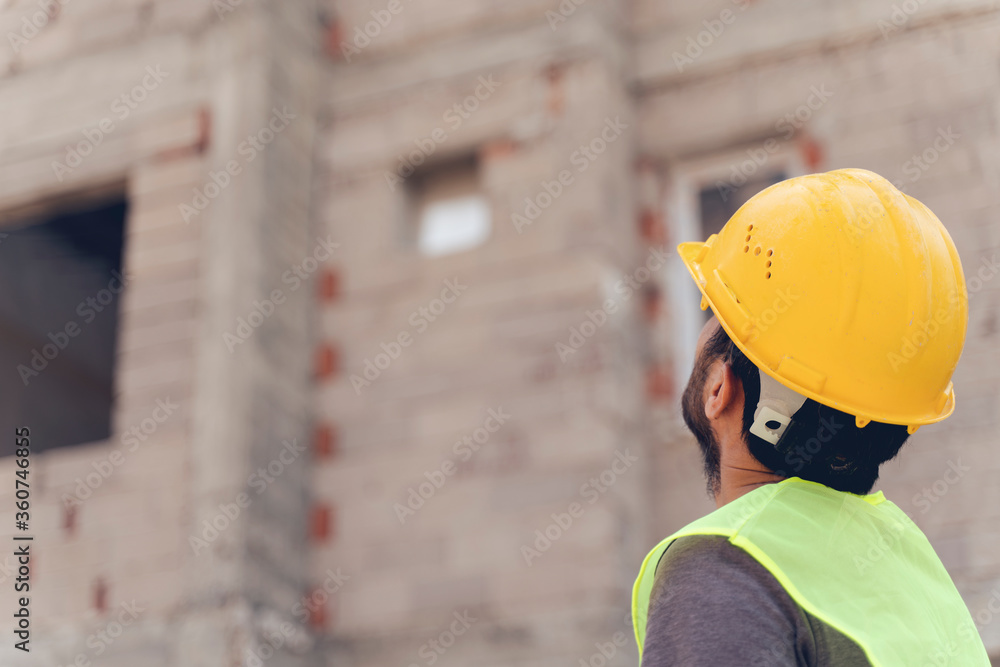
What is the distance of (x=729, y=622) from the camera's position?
1.48 metres

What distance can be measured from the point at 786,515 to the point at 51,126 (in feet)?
30.0

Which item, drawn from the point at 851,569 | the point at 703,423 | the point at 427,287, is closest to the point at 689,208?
the point at 427,287

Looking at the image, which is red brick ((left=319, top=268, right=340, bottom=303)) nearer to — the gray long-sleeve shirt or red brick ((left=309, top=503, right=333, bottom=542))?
red brick ((left=309, top=503, right=333, bottom=542))

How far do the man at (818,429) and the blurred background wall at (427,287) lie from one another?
5839 millimetres

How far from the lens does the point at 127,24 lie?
980cm

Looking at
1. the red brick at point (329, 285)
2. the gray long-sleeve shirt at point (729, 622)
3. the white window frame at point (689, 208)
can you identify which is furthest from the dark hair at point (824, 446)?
the red brick at point (329, 285)

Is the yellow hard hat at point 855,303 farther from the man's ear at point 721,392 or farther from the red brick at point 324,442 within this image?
the red brick at point 324,442

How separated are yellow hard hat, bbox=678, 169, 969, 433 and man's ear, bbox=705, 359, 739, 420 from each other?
2.2 inches

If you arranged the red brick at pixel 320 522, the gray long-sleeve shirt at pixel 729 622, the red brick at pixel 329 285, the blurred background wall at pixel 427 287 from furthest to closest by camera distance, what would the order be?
the red brick at pixel 329 285, the red brick at pixel 320 522, the blurred background wall at pixel 427 287, the gray long-sleeve shirt at pixel 729 622

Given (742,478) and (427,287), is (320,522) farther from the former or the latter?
(742,478)

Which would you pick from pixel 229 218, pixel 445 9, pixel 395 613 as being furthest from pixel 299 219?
pixel 395 613

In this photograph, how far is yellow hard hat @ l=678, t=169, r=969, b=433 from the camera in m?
1.78

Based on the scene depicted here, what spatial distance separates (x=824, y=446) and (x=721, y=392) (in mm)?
176

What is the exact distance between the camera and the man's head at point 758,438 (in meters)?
1.77
